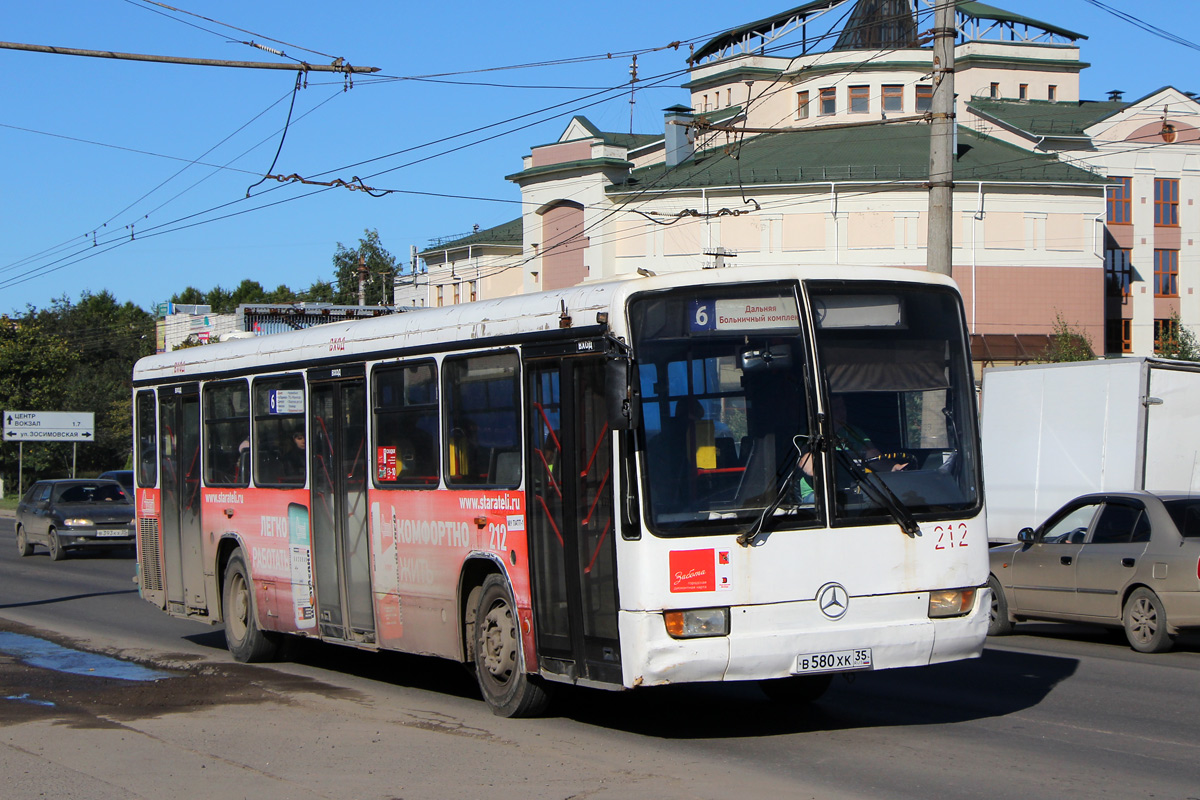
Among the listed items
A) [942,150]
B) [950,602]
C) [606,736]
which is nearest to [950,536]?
[950,602]

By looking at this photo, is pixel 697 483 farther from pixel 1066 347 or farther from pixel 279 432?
pixel 1066 347

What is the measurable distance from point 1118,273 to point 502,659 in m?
62.5

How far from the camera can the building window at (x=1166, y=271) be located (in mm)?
66000

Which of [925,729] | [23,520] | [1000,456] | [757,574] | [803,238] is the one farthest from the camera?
[803,238]

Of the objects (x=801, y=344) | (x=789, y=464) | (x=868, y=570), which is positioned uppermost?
(x=801, y=344)

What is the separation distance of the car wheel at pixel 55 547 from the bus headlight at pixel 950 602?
78.8ft

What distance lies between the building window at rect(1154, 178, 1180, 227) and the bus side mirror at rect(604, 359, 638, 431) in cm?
6424

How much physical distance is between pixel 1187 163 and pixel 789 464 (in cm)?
6446

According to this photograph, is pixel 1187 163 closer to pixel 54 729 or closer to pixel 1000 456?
pixel 1000 456

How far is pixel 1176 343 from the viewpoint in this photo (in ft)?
193

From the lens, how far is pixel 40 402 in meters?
63.9

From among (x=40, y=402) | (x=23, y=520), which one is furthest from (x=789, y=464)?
(x=40, y=402)

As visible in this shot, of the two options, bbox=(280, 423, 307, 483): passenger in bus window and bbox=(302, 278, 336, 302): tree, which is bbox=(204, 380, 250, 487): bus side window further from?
bbox=(302, 278, 336, 302): tree

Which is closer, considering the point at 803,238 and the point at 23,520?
the point at 23,520
